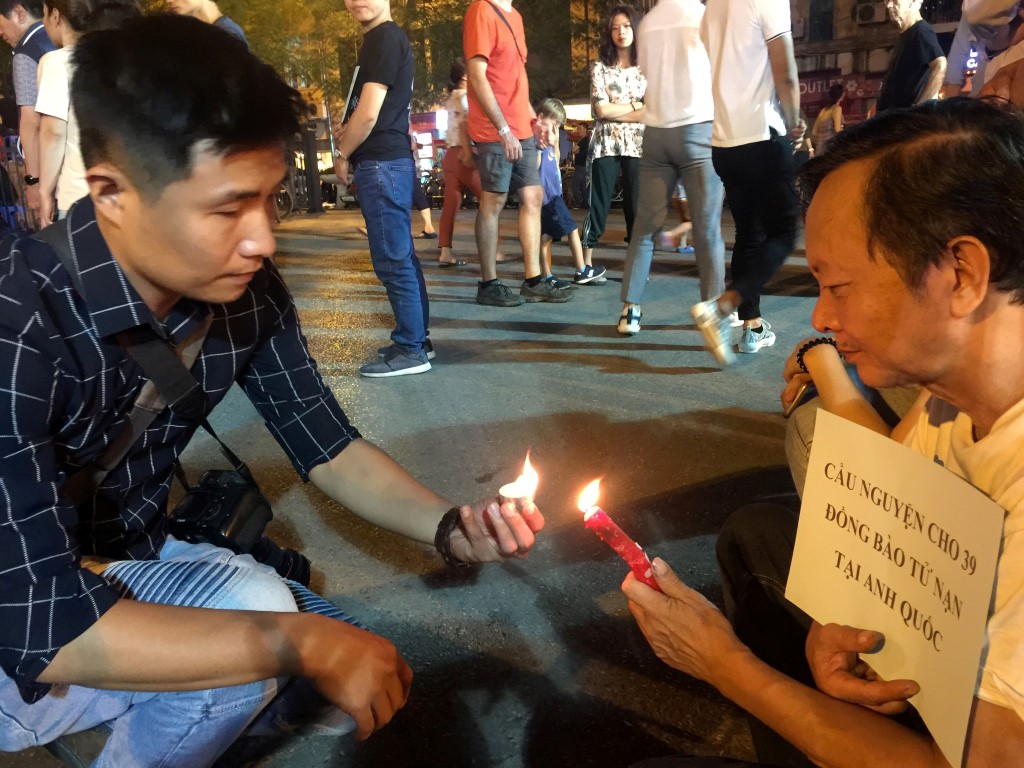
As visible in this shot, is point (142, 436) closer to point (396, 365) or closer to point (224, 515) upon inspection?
point (224, 515)

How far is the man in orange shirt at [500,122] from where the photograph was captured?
5801 mm

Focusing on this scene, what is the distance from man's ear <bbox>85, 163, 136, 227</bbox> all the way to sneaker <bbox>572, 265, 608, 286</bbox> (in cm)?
612

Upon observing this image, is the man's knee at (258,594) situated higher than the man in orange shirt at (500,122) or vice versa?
the man in orange shirt at (500,122)

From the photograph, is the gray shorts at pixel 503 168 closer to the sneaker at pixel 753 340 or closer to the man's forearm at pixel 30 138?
the sneaker at pixel 753 340

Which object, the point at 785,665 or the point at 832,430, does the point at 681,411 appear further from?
the point at 832,430

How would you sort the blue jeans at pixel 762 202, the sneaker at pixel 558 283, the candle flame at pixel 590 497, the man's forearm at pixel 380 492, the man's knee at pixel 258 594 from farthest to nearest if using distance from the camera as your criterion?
the sneaker at pixel 558 283 < the blue jeans at pixel 762 202 < the man's forearm at pixel 380 492 < the man's knee at pixel 258 594 < the candle flame at pixel 590 497

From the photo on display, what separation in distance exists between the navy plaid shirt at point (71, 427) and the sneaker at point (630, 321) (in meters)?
3.89

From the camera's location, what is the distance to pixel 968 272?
3.93ft

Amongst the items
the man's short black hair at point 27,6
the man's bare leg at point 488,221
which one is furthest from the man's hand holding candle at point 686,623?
the man's short black hair at point 27,6

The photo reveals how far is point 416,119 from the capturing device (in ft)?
78.3

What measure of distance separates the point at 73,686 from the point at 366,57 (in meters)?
4.02

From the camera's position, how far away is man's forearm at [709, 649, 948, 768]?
1213 millimetres

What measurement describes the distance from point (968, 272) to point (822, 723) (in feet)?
2.38

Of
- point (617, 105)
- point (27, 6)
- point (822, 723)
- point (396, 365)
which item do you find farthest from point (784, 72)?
point (27, 6)
